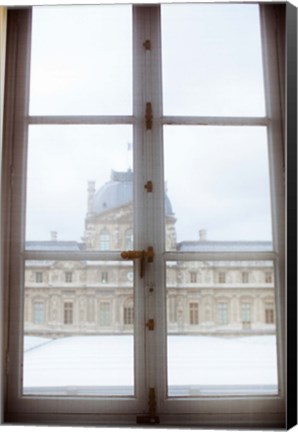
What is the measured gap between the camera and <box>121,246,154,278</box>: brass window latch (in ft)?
7.57

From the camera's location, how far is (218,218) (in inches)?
91.4

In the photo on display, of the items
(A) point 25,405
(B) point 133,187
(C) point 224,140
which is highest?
(C) point 224,140

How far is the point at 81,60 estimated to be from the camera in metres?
2.40

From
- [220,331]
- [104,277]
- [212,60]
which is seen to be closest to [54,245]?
[104,277]

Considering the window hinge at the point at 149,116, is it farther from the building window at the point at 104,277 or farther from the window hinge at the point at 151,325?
the window hinge at the point at 151,325

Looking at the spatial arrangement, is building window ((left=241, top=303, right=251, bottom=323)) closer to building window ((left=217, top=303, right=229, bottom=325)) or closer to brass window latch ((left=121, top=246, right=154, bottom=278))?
building window ((left=217, top=303, right=229, bottom=325))

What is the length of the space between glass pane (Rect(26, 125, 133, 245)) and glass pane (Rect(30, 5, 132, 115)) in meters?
0.11

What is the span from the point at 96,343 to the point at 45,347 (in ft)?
0.76

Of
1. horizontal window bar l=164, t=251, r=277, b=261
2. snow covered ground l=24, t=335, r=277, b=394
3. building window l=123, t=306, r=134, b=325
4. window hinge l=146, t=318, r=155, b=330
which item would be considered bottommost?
snow covered ground l=24, t=335, r=277, b=394

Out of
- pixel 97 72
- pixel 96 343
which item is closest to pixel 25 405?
pixel 96 343

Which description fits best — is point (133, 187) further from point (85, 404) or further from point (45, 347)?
point (85, 404)

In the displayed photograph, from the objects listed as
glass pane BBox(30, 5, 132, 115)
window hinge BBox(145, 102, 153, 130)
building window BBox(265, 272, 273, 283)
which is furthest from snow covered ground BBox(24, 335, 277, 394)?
glass pane BBox(30, 5, 132, 115)

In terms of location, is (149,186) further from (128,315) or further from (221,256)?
(128,315)

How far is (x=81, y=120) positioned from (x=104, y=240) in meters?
0.57
